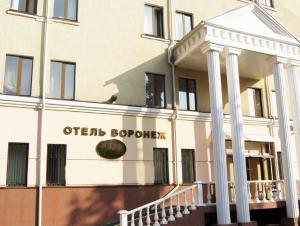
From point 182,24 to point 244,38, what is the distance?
381cm

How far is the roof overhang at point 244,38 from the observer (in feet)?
46.4

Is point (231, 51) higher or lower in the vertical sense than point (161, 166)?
higher

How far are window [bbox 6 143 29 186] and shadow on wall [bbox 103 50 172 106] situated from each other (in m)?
4.12

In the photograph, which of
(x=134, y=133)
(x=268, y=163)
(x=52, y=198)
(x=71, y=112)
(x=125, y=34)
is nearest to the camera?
(x=52, y=198)

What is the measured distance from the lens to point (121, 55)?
614 inches

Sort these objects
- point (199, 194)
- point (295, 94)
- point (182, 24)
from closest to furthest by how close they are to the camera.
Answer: point (199, 194) < point (295, 94) < point (182, 24)

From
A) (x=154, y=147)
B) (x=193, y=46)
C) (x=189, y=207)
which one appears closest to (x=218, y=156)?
(x=189, y=207)

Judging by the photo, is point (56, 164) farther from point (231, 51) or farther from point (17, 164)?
point (231, 51)

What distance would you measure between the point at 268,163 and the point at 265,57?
542 cm

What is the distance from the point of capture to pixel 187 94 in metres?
16.7

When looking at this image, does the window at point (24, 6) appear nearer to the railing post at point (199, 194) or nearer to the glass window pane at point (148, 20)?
the glass window pane at point (148, 20)

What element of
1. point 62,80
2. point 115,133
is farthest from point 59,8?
point 115,133

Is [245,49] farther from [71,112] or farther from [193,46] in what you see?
[71,112]

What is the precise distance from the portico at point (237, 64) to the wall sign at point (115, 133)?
2.86m
